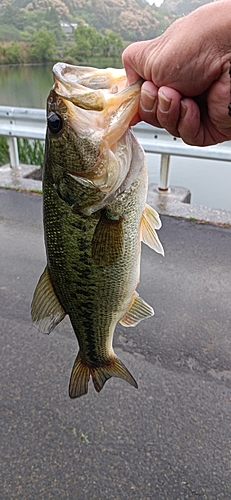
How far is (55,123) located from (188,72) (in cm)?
52

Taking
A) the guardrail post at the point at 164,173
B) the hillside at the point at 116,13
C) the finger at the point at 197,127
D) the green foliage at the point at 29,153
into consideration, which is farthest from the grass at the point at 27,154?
the finger at the point at 197,127

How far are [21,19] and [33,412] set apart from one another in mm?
4722

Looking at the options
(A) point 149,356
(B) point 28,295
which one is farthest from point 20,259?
(A) point 149,356

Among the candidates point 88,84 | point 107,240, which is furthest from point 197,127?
point 107,240

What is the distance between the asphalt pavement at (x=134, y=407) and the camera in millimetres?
2547

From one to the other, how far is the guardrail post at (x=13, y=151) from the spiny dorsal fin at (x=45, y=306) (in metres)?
5.14

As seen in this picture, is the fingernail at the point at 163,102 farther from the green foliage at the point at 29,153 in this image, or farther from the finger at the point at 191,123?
the green foliage at the point at 29,153

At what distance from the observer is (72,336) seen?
11.8ft

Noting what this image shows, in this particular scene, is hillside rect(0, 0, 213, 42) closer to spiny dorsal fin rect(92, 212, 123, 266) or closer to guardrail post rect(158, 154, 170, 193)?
spiny dorsal fin rect(92, 212, 123, 266)

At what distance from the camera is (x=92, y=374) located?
6.89 ft

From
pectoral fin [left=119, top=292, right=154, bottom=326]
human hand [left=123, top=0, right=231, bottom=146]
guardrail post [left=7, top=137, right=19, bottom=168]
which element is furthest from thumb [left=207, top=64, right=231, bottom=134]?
guardrail post [left=7, top=137, right=19, bottom=168]

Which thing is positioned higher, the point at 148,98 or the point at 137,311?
the point at 148,98

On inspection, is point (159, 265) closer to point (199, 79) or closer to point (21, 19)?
point (199, 79)

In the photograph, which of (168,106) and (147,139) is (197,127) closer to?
(168,106)
